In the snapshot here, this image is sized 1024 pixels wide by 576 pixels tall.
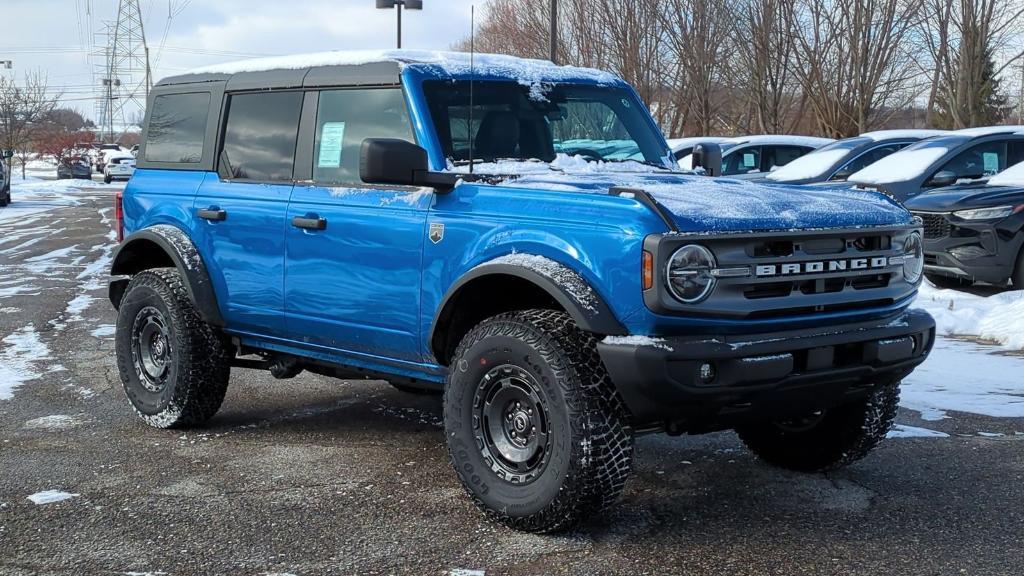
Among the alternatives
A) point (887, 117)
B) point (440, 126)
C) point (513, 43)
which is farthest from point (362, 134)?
point (513, 43)

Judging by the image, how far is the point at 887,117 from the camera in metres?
32.1

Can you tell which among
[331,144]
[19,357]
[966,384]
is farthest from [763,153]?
[331,144]

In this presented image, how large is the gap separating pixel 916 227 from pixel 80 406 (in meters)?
4.83

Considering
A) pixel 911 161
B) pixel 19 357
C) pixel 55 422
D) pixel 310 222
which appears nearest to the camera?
pixel 310 222

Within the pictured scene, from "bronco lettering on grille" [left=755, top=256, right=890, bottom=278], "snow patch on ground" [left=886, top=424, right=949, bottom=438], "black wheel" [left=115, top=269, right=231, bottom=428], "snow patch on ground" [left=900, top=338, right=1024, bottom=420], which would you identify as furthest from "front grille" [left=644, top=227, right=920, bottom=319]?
→ "black wheel" [left=115, top=269, right=231, bottom=428]

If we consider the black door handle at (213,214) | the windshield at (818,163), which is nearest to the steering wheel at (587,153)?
the black door handle at (213,214)

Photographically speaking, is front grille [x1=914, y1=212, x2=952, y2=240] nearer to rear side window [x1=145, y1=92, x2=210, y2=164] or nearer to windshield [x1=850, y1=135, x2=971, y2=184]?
windshield [x1=850, y1=135, x2=971, y2=184]

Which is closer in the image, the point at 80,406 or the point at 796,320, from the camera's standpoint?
the point at 796,320

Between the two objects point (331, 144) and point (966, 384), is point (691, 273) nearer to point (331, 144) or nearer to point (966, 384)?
point (331, 144)

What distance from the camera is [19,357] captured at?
26.9ft

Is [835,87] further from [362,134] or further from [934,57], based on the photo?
[362,134]

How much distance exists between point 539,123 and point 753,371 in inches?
76.8

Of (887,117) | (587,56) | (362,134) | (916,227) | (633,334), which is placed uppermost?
(587,56)

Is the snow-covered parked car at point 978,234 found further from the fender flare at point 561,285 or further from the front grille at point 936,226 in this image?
the fender flare at point 561,285
